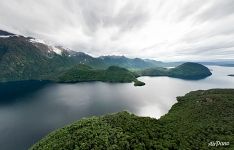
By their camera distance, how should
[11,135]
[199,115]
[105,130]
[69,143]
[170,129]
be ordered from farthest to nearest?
[199,115]
[11,135]
[170,129]
[105,130]
[69,143]

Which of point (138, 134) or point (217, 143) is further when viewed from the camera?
point (217, 143)

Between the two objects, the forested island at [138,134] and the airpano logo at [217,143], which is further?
the airpano logo at [217,143]

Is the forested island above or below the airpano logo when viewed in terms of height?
above

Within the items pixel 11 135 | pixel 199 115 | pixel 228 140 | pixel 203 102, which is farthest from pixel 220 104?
pixel 11 135

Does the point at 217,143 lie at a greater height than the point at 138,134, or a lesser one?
lesser

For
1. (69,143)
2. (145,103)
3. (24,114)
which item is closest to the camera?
(69,143)

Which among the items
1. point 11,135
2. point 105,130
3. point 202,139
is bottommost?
point 11,135

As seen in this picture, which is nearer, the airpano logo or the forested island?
the forested island

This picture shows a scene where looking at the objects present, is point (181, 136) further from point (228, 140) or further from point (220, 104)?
point (220, 104)

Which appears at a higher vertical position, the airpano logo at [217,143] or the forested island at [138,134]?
the forested island at [138,134]

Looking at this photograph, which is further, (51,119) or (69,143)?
(51,119)

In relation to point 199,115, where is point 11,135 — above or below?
below
